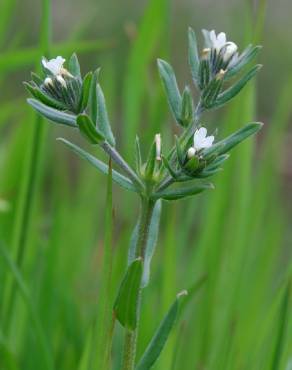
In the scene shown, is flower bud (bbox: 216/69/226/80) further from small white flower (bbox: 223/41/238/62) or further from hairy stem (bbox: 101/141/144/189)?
hairy stem (bbox: 101/141/144/189)

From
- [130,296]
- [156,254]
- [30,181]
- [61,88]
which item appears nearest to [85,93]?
[61,88]

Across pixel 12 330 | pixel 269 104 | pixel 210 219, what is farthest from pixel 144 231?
pixel 269 104

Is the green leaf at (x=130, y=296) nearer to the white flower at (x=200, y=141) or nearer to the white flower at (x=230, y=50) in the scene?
the white flower at (x=200, y=141)

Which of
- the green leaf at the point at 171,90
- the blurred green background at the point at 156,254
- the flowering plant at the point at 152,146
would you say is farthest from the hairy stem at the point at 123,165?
the blurred green background at the point at 156,254

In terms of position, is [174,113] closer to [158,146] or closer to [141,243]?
[158,146]

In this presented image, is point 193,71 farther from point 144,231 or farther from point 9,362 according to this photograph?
point 9,362

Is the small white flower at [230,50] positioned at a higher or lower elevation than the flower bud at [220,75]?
higher

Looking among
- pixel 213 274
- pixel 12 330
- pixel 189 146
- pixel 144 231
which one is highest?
pixel 189 146
